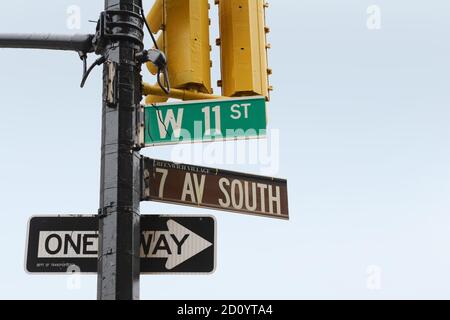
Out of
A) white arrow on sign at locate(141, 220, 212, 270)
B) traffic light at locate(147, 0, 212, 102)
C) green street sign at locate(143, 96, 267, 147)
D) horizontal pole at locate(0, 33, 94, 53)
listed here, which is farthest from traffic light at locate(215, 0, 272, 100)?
white arrow on sign at locate(141, 220, 212, 270)

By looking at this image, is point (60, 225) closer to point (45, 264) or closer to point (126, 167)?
point (45, 264)

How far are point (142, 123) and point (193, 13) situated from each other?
1276 mm

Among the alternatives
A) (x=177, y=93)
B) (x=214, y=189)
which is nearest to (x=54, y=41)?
(x=177, y=93)

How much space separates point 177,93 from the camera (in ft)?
20.1

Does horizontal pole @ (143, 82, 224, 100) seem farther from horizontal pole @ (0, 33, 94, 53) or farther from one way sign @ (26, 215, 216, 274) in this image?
one way sign @ (26, 215, 216, 274)

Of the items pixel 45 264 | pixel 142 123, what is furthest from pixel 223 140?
pixel 45 264

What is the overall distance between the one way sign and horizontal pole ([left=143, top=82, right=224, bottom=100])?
3.37 feet

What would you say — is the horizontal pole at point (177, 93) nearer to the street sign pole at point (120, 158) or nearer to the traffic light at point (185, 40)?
the traffic light at point (185, 40)

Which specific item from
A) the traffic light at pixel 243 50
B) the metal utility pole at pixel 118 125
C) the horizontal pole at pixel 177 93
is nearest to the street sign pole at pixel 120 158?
the metal utility pole at pixel 118 125

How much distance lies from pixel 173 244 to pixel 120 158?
66 centimetres

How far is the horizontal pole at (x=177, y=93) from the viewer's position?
238 inches

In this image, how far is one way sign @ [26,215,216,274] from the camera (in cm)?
536

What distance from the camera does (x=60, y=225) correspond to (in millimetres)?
5516

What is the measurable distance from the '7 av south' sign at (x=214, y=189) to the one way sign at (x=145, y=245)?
154 millimetres
